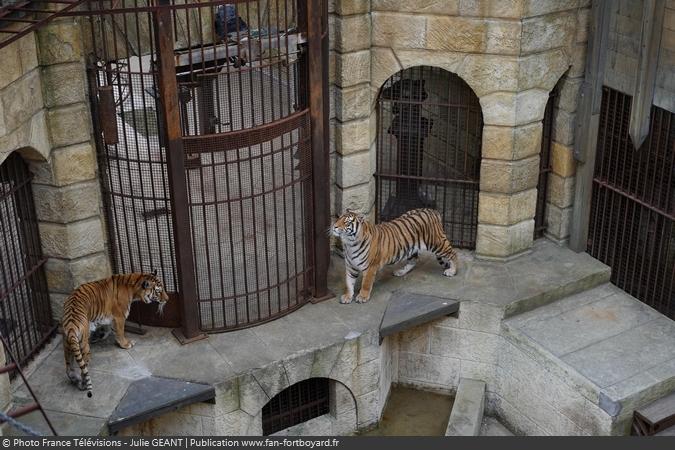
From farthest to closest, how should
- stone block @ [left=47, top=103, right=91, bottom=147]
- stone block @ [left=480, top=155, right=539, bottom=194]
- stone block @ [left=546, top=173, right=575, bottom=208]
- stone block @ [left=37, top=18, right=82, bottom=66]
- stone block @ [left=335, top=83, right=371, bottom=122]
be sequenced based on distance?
stone block @ [left=546, top=173, right=575, bottom=208]
stone block @ [left=480, top=155, right=539, bottom=194]
stone block @ [left=335, top=83, right=371, bottom=122]
stone block @ [left=47, top=103, right=91, bottom=147]
stone block @ [left=37, top=18, right=82, bottom=66]

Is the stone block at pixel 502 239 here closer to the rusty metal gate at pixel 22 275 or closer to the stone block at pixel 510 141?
the stone block at pixel 510 141

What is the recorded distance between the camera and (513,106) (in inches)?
449

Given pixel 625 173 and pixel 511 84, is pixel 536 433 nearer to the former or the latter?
pixel 625 173

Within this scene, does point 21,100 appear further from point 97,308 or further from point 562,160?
point 562,160

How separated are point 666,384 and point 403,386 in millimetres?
3315

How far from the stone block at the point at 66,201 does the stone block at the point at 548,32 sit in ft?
16.8

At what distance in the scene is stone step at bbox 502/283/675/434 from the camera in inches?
407

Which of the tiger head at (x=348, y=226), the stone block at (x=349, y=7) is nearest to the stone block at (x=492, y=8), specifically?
the stone block at (x=349, y=7)

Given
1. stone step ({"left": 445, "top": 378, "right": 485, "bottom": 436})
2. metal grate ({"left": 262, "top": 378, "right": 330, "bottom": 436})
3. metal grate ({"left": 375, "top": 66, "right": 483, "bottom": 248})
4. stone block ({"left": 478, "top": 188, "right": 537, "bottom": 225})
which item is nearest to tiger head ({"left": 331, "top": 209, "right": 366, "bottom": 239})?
metal grate ({"left": 375, "top": 66, "right": 483, "bottom": 248})

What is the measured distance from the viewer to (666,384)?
10484 millimetres

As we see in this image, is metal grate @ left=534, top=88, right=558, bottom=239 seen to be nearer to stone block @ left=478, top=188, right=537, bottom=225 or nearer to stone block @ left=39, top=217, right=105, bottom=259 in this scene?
stone block @ left=478, top=188, right=537, bottom=225

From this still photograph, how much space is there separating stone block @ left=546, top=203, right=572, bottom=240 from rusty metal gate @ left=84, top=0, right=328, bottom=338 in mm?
3244

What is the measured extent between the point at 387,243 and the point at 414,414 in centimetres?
218

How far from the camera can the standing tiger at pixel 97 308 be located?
32.7ft
